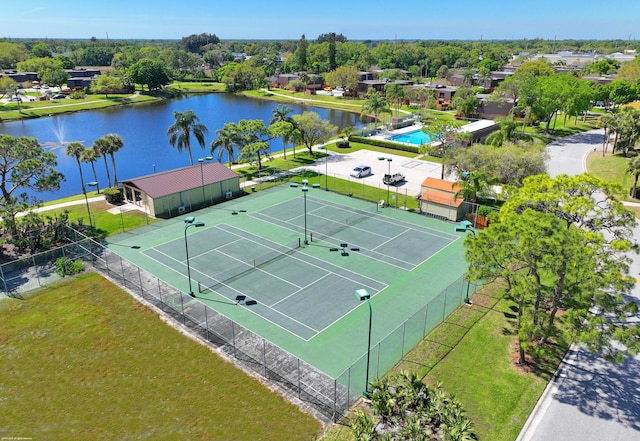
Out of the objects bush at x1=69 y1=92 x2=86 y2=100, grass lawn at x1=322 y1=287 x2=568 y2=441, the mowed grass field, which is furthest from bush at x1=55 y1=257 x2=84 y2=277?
bush at x1=69 y1=92 x2=86 y2=100

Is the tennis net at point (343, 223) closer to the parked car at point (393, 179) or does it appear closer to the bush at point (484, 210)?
the parked car at point (393, 179)

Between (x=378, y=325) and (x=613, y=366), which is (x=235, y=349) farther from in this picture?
(x=613, y=366)

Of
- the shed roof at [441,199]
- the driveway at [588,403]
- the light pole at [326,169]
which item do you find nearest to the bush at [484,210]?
the shed roof at [441,199]

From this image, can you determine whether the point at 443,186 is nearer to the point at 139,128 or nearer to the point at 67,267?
the point at 67,267

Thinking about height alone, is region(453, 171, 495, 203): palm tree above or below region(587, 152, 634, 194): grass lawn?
above

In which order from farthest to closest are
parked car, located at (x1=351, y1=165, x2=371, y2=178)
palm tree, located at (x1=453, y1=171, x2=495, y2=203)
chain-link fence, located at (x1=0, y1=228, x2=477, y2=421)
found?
parked car, located at (x1=351, y1=165, x2=371, y2=178), palm tree, located at (x1=453, y1=171, x2=495, y2=203), chain-link fence, located at (x1=0, y1=228, x2=477, y2=421)

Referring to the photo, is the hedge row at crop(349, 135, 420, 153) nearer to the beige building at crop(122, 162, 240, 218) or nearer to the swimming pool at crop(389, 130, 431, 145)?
the swimming pool at crop(389, 130, 431, 145)
